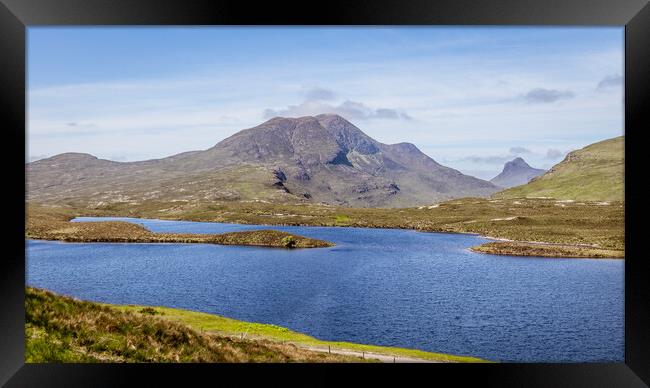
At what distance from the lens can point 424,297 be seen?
5241 centimetres

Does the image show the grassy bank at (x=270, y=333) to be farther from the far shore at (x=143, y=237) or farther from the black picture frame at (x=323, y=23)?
the far shore at (x=143, y=237)

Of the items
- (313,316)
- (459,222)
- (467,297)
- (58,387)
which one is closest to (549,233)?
(459,222)

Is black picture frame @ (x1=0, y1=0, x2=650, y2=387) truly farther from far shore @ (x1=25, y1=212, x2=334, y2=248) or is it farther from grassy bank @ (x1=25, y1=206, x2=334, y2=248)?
grassy bank @ (x1=25, y1=206, x2=334, y2=248)

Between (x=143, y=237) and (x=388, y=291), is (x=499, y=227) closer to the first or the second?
(x=388, y=291)

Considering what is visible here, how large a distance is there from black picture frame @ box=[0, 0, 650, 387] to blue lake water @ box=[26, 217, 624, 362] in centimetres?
1916

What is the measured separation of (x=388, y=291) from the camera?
180 ft

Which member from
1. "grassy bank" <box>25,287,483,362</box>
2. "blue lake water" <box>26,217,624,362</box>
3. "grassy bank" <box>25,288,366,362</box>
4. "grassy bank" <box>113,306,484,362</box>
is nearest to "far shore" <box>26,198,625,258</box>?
"blue lake water" <box>26,217,624,362</box>

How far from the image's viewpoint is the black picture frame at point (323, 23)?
47.1 ft

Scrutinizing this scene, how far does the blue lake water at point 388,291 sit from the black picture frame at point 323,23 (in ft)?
62.9

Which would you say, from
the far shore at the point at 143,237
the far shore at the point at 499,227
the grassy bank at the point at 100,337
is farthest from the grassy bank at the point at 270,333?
the far shore at the point at 143,237

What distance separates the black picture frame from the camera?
14.4m

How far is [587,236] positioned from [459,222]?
170 ft

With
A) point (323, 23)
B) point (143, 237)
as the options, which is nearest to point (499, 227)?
point (143, 237)

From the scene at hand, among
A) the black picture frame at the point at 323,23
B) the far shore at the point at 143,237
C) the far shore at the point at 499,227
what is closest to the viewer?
the black picture frame at the point at 323,23
